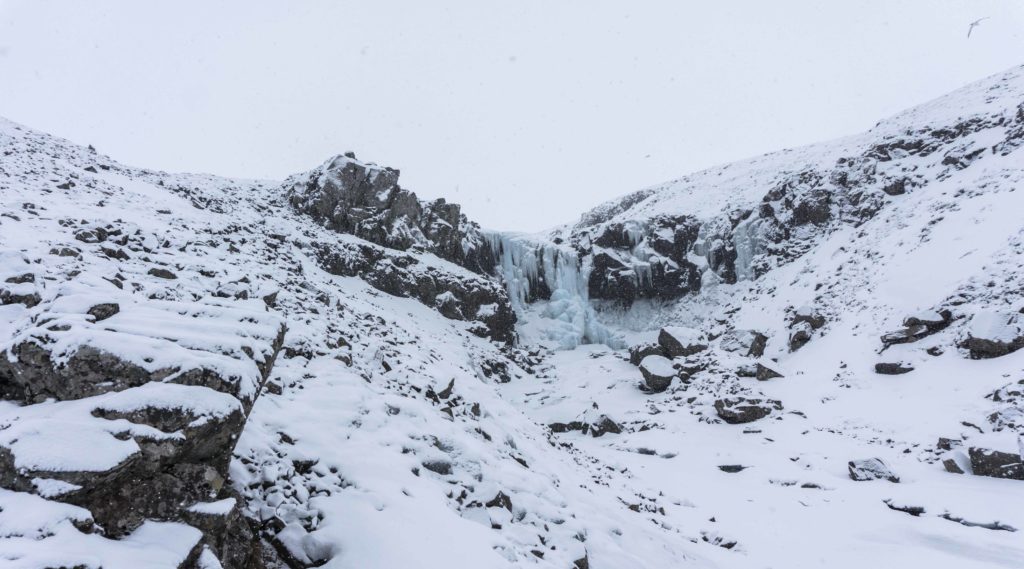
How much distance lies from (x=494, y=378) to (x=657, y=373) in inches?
374

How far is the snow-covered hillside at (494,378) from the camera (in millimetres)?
3924

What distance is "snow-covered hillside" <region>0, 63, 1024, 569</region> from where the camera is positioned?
392 cm

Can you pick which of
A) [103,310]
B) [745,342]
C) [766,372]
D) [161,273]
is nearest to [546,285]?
[745,342]

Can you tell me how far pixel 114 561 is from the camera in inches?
117

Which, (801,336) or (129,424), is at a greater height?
(129,424)

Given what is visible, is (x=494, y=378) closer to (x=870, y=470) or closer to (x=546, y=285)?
(x=546, y=285)

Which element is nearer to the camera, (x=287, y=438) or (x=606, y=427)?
(x=287, y=438)

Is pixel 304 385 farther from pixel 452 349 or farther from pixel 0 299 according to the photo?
pixel 452 349

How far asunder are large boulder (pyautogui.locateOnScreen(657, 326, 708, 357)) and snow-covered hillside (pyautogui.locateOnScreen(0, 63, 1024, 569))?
18 cm

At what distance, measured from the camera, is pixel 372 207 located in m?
33.6

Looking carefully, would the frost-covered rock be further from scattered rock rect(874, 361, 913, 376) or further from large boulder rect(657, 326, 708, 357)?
scattered rock rect(874, 361, 913, 376)

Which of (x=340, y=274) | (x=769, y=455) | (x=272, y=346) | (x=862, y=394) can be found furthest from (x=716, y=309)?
(x=272, y=346)

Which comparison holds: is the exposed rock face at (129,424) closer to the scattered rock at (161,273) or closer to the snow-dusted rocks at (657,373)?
the scattered rock at (161,273)

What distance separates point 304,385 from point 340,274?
72.1ft
